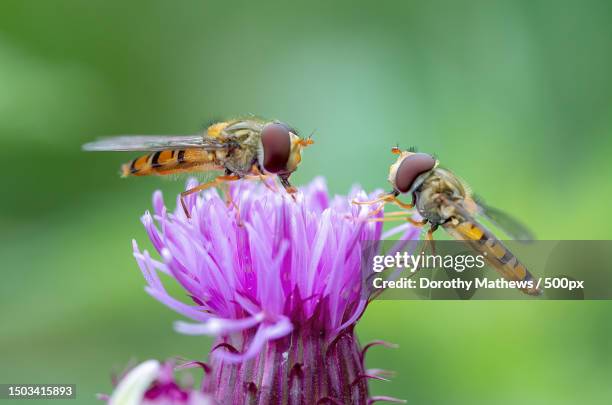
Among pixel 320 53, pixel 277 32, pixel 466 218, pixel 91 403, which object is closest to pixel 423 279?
pixel 466 218

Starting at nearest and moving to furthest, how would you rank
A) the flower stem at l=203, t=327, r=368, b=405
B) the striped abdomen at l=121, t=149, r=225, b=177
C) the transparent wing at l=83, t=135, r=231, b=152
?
1. the flower stem at l=203, t=327, r=368, b=405
2. the transparent wing at l=83, t=135, r=231, b=152
3. the striped abdomen at l=121, t=149, r=225, b=177

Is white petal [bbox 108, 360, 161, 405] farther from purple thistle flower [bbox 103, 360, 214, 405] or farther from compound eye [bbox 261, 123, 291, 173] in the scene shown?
compound eye [bbox 261, 123, 291, 173]

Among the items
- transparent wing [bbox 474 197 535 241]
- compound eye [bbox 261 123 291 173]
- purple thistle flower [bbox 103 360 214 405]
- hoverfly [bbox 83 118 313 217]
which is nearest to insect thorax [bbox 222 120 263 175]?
hoverfly [bbox 83 118 313 217]

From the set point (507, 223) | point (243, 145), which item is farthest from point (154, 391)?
point (507, 223)

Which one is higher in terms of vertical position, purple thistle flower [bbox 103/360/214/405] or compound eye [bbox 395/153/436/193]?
compound eye [bbox 395/153/436/193]

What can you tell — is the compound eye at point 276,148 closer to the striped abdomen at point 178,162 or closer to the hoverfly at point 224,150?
the hoverfly at point 224,150
